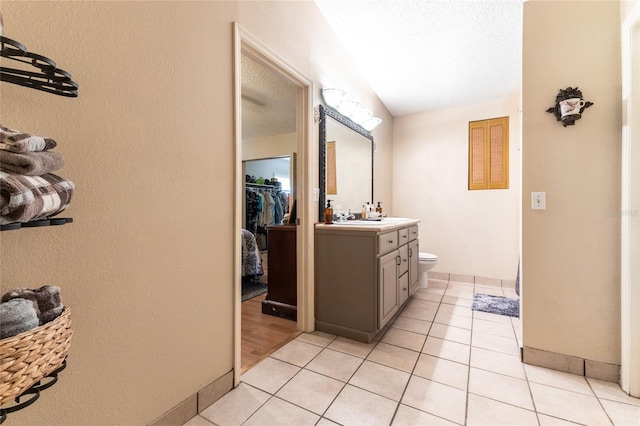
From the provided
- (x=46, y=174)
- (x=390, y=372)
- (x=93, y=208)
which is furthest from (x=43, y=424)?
(x=390, y=372)

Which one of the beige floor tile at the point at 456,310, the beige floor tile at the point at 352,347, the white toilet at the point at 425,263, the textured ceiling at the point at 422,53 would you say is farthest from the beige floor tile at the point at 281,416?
the white toilet at the point at 425,263

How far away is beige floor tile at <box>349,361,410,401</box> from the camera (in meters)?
1.56

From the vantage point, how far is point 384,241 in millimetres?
2193

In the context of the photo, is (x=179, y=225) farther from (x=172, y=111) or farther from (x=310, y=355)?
(x=310, y=355)

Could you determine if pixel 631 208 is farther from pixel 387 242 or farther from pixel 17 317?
pixel 17 317

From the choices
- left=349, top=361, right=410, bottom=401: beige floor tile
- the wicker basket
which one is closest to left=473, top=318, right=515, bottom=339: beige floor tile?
left=349, top=361, right=410, bottom=401: beige floor tile

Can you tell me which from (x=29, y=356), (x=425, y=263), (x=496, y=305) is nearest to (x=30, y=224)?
(x=29, y=356)

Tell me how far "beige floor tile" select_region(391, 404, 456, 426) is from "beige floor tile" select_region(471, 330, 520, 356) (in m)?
0.93

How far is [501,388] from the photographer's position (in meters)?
1.59

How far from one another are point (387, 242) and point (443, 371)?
3.07ft

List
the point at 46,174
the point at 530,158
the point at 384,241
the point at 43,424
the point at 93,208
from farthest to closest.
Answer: the point at 384,241
the point at 530,158
the point at 93,208
the point at 43,424
the point at 46,174

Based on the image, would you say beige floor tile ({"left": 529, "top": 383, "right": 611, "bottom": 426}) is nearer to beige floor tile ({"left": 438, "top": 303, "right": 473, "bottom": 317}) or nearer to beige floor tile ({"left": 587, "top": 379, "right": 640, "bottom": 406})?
beige floor tile ({"left": 587, "top": 379, "right": 640, "bottom": 406})

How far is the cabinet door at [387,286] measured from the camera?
2117 millimetres

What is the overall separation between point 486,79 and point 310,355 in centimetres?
337
